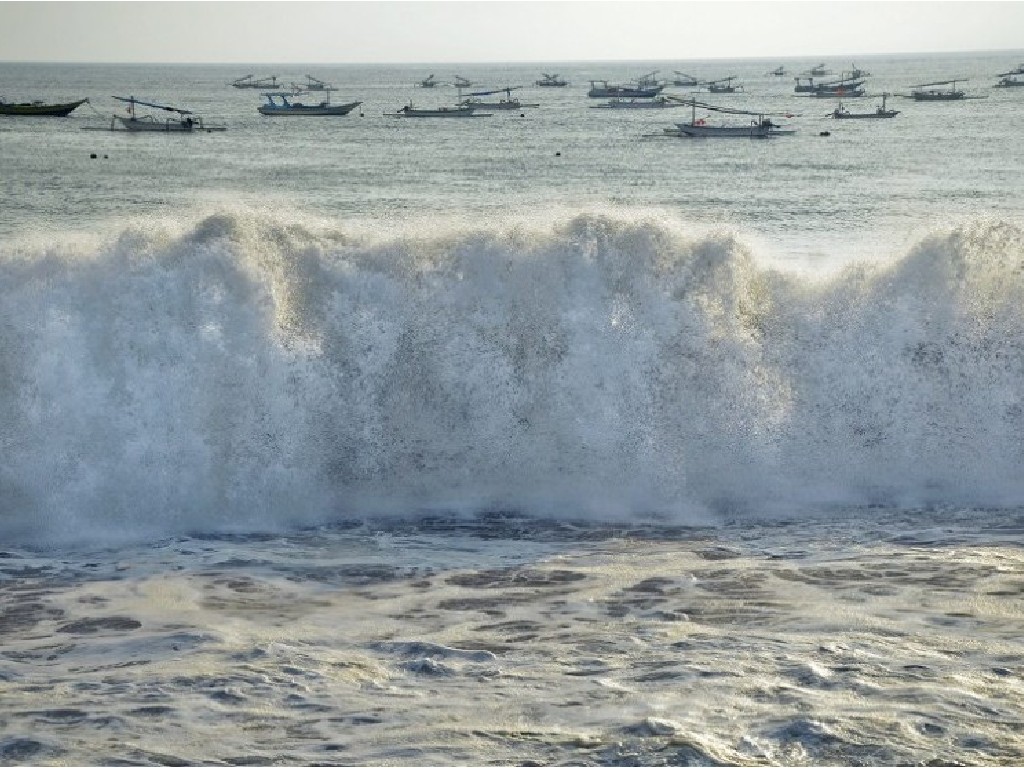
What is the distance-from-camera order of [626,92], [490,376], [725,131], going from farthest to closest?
[626,92] → [725,131] → [490,376]

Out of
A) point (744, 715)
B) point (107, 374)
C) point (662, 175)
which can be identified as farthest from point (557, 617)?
point (662, 175)

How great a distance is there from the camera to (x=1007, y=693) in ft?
34.2

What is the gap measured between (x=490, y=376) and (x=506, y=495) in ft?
6.30

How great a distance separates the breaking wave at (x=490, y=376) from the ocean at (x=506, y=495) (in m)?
0.04

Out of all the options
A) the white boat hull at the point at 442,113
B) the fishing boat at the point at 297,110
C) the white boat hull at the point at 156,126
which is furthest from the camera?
Result: the white boat hull at the point at 442,113

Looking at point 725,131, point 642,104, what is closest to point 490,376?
point 725,131

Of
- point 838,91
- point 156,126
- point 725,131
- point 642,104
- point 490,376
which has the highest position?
point 838,91

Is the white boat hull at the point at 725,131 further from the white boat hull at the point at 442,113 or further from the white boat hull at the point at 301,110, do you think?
the white boat hull at the point at 301,110

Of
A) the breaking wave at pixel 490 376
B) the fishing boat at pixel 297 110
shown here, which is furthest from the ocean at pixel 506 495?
the fishing boat at pixel 297 110

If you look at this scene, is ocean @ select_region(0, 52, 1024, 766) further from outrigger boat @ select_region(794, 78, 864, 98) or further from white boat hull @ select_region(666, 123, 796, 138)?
outrigger boat @ select_region(794, 78, 864, 98)

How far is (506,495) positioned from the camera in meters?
16.9

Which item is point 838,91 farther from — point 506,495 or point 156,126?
point 506,495

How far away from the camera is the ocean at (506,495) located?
406 inches

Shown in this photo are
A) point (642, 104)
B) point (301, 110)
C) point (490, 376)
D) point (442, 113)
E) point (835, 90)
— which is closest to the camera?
point (490, 376)
